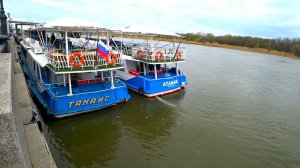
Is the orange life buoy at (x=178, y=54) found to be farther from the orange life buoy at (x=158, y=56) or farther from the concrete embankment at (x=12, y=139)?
the concrete embankment at (x=12, y=139)

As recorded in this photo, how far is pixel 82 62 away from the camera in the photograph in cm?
1002

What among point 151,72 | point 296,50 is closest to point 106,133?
point 151,72

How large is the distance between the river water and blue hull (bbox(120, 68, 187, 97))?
414 mm

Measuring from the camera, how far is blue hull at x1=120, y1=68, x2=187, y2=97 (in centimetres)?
1341

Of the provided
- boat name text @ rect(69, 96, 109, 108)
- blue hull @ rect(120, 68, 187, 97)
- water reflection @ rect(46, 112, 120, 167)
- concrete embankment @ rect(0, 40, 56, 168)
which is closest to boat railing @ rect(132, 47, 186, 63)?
blue hull @ rect(120, 68, 187, 97)

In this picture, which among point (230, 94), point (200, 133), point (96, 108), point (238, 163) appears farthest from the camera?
point (230, 94)

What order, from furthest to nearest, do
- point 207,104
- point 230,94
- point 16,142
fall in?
point 230,94, point 207,104, point 16,142

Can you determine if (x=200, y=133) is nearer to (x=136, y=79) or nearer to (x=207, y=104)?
(x=207, y=104)

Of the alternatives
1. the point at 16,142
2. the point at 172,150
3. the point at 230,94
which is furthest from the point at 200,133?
the point at 16,142

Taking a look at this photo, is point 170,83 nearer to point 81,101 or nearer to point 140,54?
point 140,54

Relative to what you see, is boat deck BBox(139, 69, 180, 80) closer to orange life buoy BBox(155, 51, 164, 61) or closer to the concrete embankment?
orange life buoy BBox(155, 51, 164, 61)

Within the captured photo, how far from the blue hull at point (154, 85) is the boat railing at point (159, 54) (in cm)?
110

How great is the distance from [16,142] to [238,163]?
7230 mm

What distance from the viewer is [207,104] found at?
13312mm
